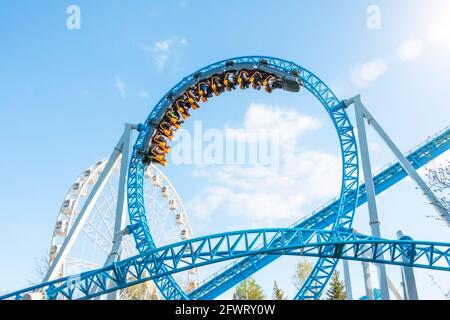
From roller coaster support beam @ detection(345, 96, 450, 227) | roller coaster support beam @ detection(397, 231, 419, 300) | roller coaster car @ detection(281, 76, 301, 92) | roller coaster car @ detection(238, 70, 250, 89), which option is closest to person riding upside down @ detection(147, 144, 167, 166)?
roller coaster car @ detection(238, 70, 250, 89)

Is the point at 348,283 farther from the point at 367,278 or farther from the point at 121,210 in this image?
the point at 121,210

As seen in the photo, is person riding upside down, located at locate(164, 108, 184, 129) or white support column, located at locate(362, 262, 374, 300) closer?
white support column, located at locate(362, 262, 374, 300)

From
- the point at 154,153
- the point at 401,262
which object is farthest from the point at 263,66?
the point at 401,262

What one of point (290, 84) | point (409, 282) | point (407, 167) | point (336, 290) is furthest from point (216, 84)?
point (336, 290)

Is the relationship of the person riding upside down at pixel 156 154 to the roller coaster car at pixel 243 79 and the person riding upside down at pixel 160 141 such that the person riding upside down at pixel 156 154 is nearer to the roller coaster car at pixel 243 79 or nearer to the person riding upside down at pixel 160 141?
the person riding upside down at pixel 160 141

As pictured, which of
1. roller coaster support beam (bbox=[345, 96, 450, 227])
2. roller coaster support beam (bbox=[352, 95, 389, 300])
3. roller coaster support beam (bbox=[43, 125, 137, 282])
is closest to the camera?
roller coaster support beam (bbox=[352, 95, 389, 300])

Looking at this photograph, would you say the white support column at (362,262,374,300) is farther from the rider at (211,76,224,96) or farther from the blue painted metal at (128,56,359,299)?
the rider at (211,76,224,96)
